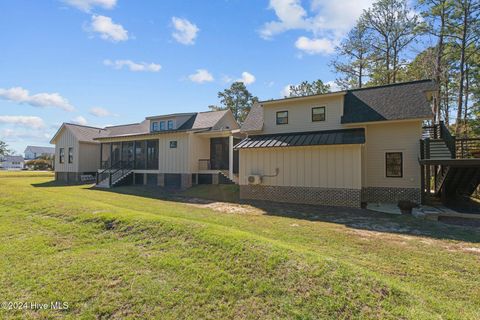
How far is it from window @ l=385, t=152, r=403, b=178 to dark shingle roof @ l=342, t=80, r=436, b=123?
1859 mm

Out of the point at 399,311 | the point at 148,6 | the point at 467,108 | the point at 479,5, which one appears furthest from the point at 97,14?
the point at 467,108

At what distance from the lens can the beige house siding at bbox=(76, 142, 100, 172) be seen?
84.2ft

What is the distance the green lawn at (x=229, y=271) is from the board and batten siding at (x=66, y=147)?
20.4m

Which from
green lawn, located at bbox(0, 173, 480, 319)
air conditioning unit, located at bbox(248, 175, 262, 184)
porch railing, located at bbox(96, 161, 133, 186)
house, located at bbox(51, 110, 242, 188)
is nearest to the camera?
green lawn, located at bbox(0, 173, 480, 319)

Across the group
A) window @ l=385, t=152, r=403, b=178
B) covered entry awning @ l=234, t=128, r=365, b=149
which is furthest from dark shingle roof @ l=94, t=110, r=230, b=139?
window @ l=385, t=152, r=403, b=178

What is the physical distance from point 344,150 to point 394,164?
3.18 m

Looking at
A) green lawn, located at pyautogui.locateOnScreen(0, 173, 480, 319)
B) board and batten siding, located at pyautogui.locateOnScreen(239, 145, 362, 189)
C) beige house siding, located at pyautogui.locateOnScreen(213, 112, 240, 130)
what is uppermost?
Answer: beige house siding, located at pyautogui.locateOnScreen(213, 112, 240, 130)

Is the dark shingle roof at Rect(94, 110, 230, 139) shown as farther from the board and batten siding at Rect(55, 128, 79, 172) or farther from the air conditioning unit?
the air conditioning unit

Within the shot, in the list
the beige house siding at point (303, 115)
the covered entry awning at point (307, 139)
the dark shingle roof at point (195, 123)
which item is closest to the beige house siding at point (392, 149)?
the covered entry awning at point (307, 139)

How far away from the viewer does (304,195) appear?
13031 millimetres

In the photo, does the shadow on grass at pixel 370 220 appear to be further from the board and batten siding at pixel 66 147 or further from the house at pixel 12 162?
the house at pixel 12 162

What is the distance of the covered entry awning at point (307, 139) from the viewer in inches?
484

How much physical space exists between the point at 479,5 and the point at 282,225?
22.8 m

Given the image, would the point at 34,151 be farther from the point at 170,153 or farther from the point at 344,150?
the point at 344,150
